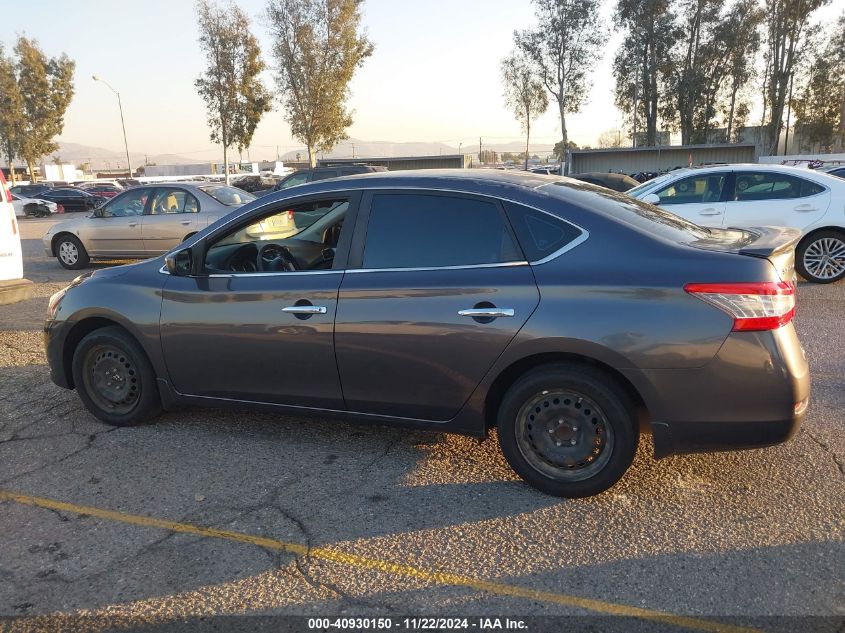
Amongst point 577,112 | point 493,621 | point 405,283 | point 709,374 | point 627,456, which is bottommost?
point 493,621

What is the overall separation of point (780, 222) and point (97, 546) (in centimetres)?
876

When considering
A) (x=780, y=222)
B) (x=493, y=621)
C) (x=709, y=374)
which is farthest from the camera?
(x=780, y=222)

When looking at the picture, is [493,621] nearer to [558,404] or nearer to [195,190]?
[558,404]

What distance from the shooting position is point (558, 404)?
10.9 feet

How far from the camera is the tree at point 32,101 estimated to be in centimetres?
5272

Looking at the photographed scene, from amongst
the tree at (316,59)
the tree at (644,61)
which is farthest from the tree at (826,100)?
the tree at (316,59)

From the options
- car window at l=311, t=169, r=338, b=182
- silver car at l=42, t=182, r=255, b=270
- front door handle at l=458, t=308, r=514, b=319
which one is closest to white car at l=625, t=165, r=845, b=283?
front door handle at l=458, t=308, r=514, b=319

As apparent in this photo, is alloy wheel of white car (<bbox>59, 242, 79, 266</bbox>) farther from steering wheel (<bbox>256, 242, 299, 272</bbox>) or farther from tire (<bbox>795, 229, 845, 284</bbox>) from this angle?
tire (<bbox>795, 229, 845, 284</bbox>)

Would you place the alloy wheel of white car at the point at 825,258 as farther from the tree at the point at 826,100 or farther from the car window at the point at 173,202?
the tree at the point at 826,100

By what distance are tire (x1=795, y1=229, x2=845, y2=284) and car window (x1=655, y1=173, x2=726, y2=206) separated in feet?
4.37

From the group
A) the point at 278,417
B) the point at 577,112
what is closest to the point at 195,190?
the point at 278,417

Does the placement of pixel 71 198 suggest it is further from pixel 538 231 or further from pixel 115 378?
pixel 538 231

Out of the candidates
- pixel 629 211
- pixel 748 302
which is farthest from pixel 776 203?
pixel 748 302

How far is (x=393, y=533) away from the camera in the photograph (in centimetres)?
317
